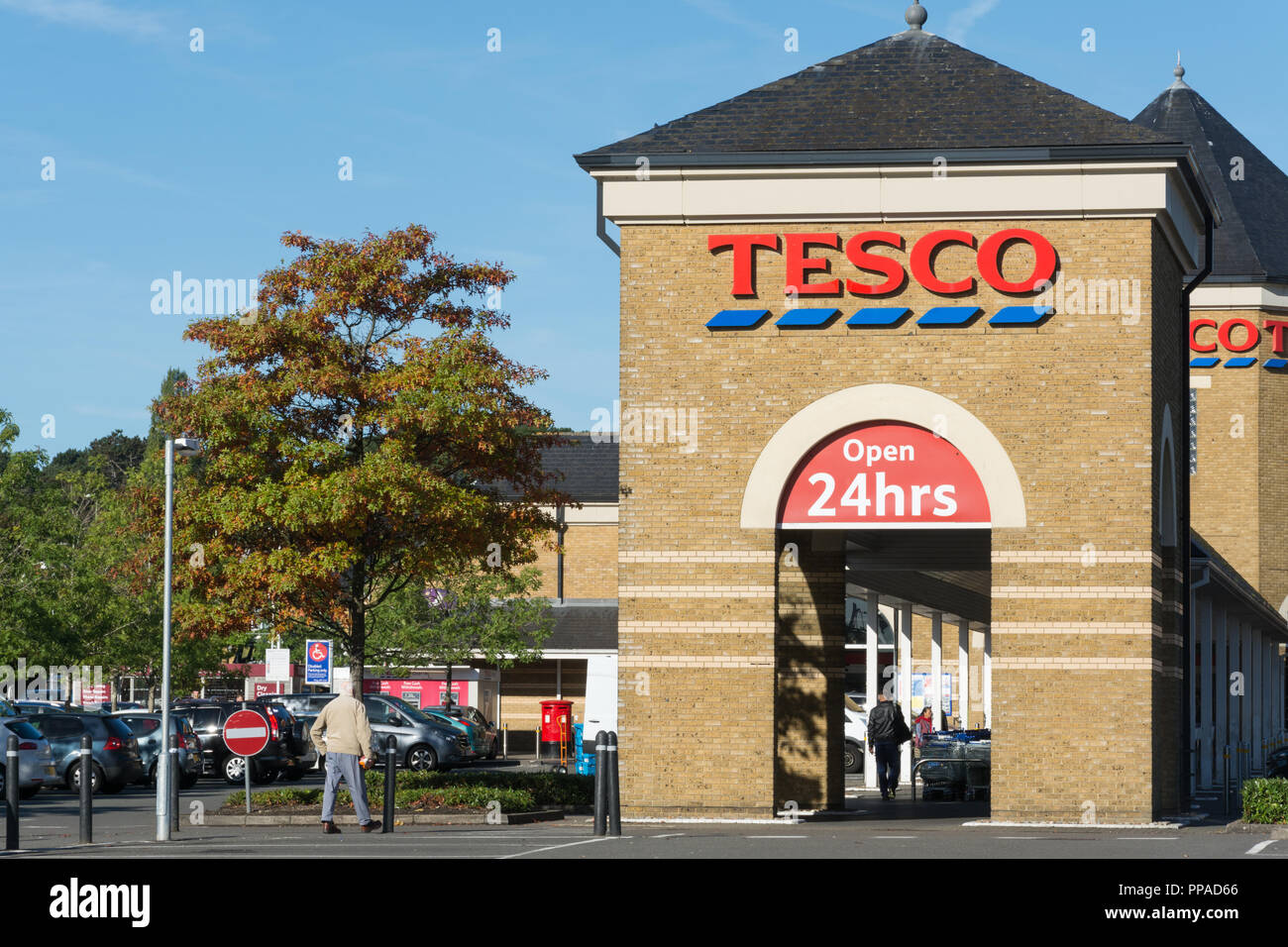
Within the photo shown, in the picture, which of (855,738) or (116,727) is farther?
(855,738)

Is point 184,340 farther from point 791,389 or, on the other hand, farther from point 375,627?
point 375,627

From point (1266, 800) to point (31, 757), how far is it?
21.5 meters

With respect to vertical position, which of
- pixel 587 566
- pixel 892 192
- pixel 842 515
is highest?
pixel 892 192

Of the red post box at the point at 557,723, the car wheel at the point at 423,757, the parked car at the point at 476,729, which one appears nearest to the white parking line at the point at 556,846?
the car wheel at the point at 423,757

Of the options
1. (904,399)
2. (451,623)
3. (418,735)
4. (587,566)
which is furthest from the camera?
(587,566)

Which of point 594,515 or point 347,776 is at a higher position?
point 594,515

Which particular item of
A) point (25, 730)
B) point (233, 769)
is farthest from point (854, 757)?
point (25, 730)

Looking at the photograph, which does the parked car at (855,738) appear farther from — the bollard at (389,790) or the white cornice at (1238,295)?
the bollard at (389,790)

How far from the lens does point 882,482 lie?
73.2 ft

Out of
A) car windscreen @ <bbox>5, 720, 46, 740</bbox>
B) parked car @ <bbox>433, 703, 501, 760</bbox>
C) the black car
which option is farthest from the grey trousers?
parked car @ <bbox>433, 703, 501, 760</bbox>

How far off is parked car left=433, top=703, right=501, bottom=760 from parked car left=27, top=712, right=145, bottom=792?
10.0m

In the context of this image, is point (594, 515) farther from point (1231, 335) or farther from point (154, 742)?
point (154, 742)
